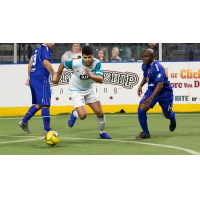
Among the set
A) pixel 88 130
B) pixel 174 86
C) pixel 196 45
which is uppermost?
pixel 196 45

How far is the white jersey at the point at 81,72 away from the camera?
312 inches

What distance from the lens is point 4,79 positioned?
13.7m

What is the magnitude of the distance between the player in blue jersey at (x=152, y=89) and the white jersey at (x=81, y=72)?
931 mm

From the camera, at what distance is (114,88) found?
13.9 m

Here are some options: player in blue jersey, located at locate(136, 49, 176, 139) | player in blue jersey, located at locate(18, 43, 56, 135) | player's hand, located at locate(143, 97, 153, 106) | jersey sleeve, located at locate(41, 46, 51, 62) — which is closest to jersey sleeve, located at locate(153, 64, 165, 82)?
player in blue jersey, located at locate(136, 49, 176, 139)

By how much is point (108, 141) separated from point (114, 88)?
20.2 feet

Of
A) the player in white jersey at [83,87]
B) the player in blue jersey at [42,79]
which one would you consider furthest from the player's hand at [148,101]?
the player in blue jersey at [42,79]

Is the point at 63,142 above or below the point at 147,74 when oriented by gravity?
below

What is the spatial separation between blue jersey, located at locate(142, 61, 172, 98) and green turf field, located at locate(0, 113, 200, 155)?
0.92m

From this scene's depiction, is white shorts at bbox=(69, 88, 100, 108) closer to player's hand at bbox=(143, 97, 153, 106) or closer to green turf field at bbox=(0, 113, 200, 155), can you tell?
green turf field at bbox=(0, 113, 200, 155)

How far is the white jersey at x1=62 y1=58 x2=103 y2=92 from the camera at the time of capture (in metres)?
7.93
